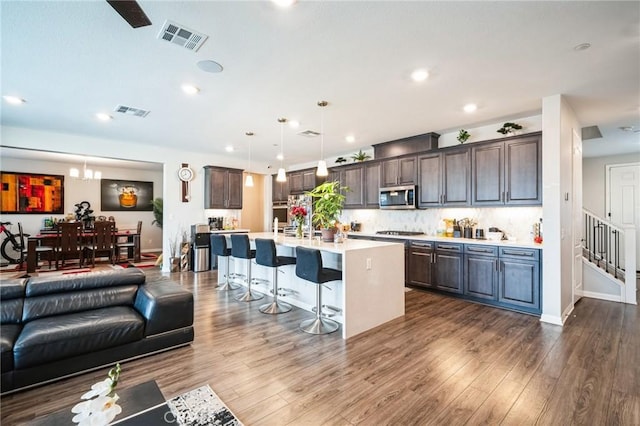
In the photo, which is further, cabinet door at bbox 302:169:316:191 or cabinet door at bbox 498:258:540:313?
cabinet door at bbox 302:169:316:191

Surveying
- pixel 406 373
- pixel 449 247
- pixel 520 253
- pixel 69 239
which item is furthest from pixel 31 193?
pixel 520 253

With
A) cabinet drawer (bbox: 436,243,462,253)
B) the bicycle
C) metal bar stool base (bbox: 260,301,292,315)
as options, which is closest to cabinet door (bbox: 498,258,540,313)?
cabinet drawer (bbox: 436,243,462,253)

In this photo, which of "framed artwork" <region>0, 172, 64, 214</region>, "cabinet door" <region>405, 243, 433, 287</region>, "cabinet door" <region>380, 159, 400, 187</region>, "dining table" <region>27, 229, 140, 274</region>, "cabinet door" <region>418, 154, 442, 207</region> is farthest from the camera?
"framed artwork" <region>0, 172, 64, 214</region>

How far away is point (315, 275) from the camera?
10.6 ft

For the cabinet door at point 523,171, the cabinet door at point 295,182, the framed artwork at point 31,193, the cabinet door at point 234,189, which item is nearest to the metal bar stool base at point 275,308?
the cabinet door at point 523,171

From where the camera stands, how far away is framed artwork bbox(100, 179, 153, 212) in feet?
30.2

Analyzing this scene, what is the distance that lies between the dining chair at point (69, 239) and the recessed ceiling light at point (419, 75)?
765 centimetres

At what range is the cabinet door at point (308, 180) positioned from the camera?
24.9 ft

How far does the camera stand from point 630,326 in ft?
11.7

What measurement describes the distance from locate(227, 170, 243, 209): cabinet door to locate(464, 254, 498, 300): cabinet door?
553cm

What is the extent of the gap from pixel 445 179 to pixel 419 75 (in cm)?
250

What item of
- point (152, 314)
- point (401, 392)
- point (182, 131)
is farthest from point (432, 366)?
point (182, 131)

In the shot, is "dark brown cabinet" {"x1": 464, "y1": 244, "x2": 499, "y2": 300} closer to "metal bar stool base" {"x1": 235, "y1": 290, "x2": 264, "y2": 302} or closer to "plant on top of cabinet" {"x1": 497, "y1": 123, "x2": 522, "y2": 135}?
"plant on top of cabinet" {"x1": 497, "y1": 123, "x2": 522, "y2": 135}

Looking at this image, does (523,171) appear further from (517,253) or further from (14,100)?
(14,100)
